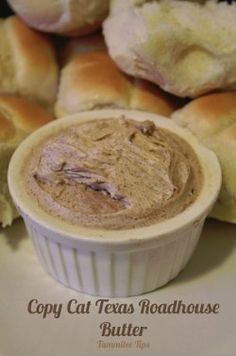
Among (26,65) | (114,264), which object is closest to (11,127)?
(26,65)

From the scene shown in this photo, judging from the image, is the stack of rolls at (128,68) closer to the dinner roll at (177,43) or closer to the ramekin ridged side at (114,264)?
the dinner roll at (177,43)

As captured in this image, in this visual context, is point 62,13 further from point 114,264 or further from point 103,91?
point 114,264

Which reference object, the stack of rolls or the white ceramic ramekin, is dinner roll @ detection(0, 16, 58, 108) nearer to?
the stack of rolls

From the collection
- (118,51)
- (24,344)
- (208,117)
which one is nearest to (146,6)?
(118,51)

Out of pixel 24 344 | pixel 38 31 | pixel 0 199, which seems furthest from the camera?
pixel 38 31

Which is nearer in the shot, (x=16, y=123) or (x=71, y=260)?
(x=71, y=260)

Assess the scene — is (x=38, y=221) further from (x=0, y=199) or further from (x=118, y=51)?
(x=118, y=51)

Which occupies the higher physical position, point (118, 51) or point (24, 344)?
point (118, 51)
